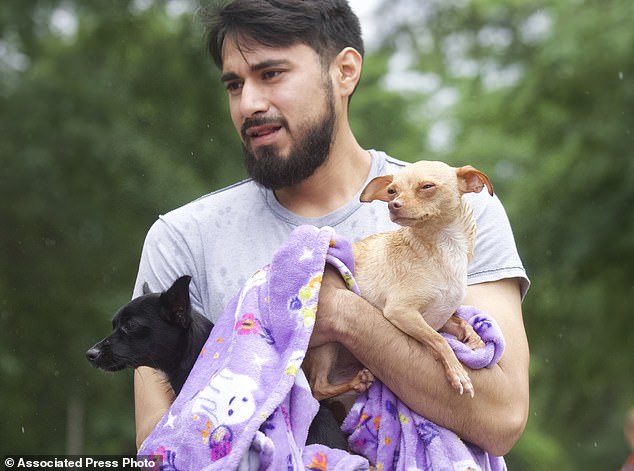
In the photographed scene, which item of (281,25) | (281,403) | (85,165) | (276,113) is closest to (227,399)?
(281,403)

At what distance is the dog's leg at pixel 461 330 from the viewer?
3541 millimetres

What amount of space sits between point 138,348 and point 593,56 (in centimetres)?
1114

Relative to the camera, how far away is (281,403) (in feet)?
10.5

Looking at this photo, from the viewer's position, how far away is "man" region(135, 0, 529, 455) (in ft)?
12.7

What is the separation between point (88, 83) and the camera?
1566 cm

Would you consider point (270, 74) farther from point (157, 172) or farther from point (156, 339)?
point (157, 172)

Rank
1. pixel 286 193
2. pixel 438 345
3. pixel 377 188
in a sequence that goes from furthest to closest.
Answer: pixel 286 193, pixel 377 188, pixel 438 345

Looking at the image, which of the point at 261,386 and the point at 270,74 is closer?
the point at 261,386

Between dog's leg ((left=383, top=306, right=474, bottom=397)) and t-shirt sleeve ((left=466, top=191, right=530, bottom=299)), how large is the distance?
525mm

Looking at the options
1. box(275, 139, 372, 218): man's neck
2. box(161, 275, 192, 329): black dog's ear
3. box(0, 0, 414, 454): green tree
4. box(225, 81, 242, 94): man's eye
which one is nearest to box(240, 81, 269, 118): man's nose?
box(225, 81, 242, 94): man's eye

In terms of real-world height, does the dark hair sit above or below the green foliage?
above

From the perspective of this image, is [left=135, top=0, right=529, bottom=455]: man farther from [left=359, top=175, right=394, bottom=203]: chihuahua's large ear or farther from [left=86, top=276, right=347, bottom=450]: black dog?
[left=359, top=175, right=394, bottom=203]: chihuahua's large ear

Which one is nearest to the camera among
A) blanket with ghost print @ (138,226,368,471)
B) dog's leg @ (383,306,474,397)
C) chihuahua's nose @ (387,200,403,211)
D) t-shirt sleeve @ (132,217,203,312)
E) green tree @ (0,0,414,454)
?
blanket with ghost print @ (138,226,368,471)

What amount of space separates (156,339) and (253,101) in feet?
3.53
